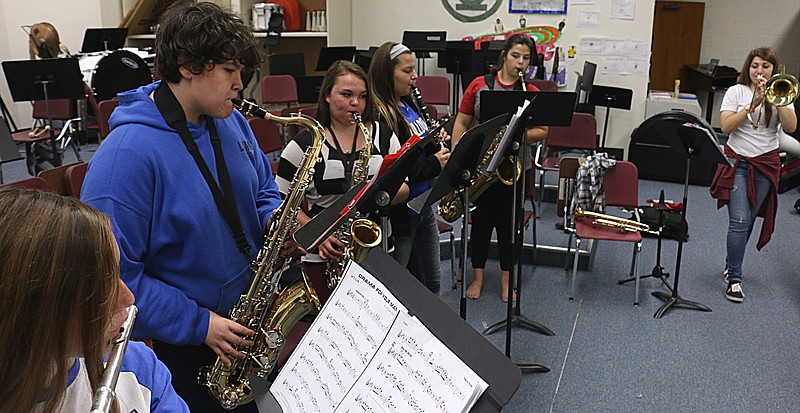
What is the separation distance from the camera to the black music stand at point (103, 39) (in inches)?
374

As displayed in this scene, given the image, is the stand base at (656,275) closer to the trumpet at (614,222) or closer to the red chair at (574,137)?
the trumpet at (614,222)

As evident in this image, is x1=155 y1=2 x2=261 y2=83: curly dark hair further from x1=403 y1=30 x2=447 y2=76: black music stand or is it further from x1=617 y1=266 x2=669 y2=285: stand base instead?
x1=403 y1=30 x2=447 y2=76: black music stand

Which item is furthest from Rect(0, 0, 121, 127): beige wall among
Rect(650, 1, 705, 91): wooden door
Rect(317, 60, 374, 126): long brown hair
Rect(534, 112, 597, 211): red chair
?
Rect(650, 1, 705, 91): wooden door

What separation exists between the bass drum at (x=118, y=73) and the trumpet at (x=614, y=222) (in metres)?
4.99

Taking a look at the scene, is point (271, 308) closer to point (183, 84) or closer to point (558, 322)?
point (183, 84)

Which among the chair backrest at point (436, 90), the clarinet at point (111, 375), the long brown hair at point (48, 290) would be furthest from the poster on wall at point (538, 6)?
the long brown hair at point (48, 290)

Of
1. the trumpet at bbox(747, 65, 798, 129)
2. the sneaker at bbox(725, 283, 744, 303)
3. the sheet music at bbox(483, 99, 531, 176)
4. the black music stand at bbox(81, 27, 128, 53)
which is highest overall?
the black music stand at bbox(81, 27, 128, 53)

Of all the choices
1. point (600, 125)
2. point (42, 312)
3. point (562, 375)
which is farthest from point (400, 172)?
point (600, 125)

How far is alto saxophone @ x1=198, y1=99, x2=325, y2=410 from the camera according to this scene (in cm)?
215

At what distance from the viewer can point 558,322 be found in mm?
4410

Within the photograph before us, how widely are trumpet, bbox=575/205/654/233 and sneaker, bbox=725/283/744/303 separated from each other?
0.72 m

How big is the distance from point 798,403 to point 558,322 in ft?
4.69

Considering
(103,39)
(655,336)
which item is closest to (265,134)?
(655,336)

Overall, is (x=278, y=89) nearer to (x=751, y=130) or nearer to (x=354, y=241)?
(x=751, y=130)
